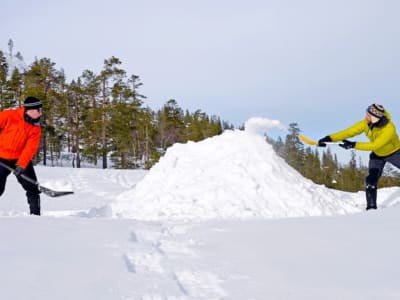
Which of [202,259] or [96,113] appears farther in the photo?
[96,113]

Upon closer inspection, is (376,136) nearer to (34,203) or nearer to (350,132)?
(350,132)

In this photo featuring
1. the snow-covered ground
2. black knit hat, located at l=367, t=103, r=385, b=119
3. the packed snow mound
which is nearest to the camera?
the snow-covered ground

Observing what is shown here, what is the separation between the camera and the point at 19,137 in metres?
5.62

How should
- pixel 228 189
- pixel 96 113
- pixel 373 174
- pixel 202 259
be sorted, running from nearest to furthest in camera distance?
pixel 202 259
pixel 373 174
pixel 228 189
pixel 96 113

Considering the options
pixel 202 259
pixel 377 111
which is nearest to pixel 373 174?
pixel 377 111

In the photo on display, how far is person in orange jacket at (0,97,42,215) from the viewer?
5.53 metres

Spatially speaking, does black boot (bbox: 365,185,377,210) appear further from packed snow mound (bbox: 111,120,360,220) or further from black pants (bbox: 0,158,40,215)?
black pants (bbox: 0,158,40,215)

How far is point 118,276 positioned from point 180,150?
699 cm

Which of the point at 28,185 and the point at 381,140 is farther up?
the point at 381,140

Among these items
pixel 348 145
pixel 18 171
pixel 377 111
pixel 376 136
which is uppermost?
pixel 377 111

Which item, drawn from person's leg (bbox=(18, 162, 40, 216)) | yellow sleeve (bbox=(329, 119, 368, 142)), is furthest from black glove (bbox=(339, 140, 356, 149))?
person's leg (bbox=(18, 162, 40, 216))

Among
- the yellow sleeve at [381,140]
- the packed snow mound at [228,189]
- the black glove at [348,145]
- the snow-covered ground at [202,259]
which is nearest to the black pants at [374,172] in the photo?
the yellow sleeve at [381,140]

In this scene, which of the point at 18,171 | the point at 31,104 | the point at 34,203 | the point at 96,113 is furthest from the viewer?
the point at 96,113

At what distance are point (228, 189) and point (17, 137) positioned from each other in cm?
381
